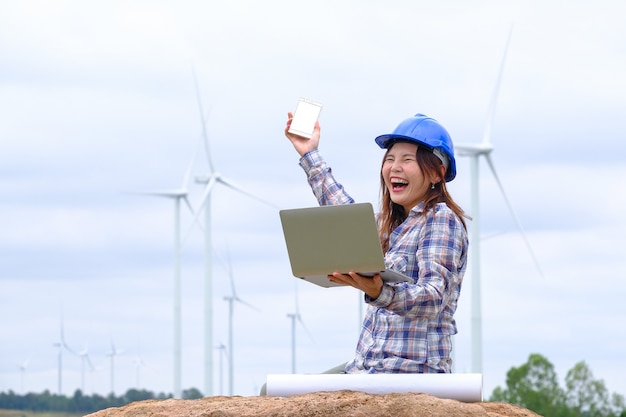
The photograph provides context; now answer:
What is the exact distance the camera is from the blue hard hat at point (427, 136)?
7.75 metres

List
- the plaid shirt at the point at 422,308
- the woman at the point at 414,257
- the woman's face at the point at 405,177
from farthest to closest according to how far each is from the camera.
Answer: the woman's face at the point at 405,177
the plaid shirt at the point at 422,308
the woman at the point at 414,257

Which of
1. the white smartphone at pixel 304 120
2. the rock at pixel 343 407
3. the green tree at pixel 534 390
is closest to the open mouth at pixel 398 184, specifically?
the white smartphone at pixel 304 120

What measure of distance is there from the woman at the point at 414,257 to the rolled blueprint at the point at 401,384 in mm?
153

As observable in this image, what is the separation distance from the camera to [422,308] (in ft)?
23.5

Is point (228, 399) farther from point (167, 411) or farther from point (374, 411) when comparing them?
point (374, 411)

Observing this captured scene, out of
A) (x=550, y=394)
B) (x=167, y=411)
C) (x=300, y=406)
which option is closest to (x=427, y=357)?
(x=300, y=406)

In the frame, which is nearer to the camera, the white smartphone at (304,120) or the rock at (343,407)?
the rock at (343,407)

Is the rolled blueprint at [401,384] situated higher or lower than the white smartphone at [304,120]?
lower

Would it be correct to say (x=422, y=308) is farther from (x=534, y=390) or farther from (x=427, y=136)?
(x=534, y=390)

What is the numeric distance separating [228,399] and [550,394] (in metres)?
72.7

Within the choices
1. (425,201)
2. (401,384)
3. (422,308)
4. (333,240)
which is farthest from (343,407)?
(425,201)

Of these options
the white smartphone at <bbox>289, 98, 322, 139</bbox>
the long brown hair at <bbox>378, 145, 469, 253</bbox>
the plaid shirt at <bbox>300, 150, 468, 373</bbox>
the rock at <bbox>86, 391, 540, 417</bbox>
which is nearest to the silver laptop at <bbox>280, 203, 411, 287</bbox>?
the plaid shirt at <bbox>300, 150, 468, 373</bbox>

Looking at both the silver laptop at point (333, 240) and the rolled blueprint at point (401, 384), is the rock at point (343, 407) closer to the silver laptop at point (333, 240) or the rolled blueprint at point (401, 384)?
the rolled blueprint at point (401, 384)

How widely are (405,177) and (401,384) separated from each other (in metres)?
1.22
